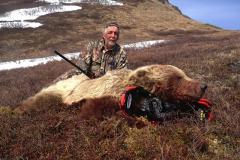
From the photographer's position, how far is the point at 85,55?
814cm

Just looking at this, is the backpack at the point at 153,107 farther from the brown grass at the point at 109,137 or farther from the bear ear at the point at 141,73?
the bear ear at the point at 141,73

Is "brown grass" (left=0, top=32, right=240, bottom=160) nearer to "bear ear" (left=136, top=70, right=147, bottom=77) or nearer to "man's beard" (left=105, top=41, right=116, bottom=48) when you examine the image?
"bear ear" (left=136, top=70, right=147, bottom=77)

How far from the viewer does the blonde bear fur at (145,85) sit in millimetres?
5809

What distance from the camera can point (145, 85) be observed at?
607 centimetres

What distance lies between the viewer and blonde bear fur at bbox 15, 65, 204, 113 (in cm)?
581

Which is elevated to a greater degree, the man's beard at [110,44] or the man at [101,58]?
the man's beard at [110,44]

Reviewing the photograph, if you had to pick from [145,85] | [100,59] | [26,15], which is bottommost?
[26,15]

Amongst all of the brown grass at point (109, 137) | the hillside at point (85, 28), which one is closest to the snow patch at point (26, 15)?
the hillside at point (85, 28)

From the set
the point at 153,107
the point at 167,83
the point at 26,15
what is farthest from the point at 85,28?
the point at 153,107

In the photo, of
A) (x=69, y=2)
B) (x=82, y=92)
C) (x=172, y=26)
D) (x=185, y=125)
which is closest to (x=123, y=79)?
(x=82, y=92)

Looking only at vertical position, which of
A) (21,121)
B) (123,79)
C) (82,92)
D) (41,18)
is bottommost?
(41,18)

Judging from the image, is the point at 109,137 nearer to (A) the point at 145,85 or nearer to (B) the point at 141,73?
(A) the point at 145,85

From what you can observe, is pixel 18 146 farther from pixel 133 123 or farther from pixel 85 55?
pixel 85 55

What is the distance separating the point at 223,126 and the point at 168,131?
0.95 meters
